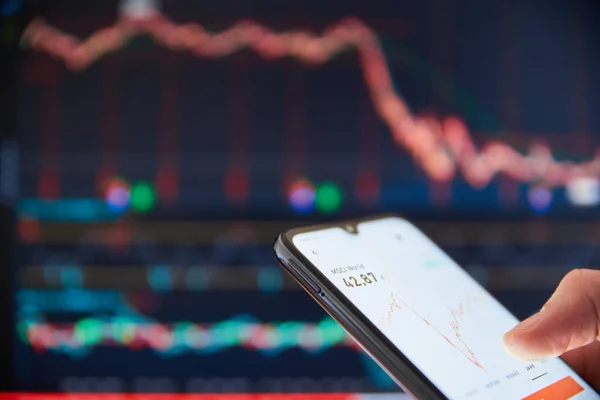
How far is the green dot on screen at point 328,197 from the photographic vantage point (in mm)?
1218

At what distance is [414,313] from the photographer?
48 centimetres

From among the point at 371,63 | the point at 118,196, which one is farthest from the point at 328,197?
the point at 118,196

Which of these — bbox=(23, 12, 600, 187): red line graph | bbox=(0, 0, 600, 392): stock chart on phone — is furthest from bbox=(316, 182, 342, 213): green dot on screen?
bbox=(23, 12, 600, 187): red line graph

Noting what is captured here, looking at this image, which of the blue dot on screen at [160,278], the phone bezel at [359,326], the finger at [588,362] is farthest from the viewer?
the blue dot on screen at [160,278]

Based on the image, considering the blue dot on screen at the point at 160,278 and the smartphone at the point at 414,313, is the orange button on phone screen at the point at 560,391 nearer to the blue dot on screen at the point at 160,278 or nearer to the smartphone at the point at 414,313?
the smartphone at the point at 414,313

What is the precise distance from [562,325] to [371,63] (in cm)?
89

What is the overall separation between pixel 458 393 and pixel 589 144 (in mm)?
1008

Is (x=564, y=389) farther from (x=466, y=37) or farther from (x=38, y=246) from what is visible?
(x=38, y=246)

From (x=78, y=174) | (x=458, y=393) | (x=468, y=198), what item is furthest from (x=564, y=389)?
(x=78, y=174)

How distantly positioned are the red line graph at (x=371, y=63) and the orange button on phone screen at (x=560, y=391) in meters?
0.72

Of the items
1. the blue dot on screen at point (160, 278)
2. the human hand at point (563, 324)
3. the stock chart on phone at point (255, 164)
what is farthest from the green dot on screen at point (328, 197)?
the human hand at point (563, 324)

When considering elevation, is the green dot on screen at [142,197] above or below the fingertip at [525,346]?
below

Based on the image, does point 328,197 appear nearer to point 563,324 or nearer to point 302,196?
point 302,196

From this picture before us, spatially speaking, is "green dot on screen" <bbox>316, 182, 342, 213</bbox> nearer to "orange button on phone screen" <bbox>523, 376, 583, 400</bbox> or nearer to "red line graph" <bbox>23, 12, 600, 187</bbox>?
"red line graph" <bbox>23, 12, 600, 187</bbox>
